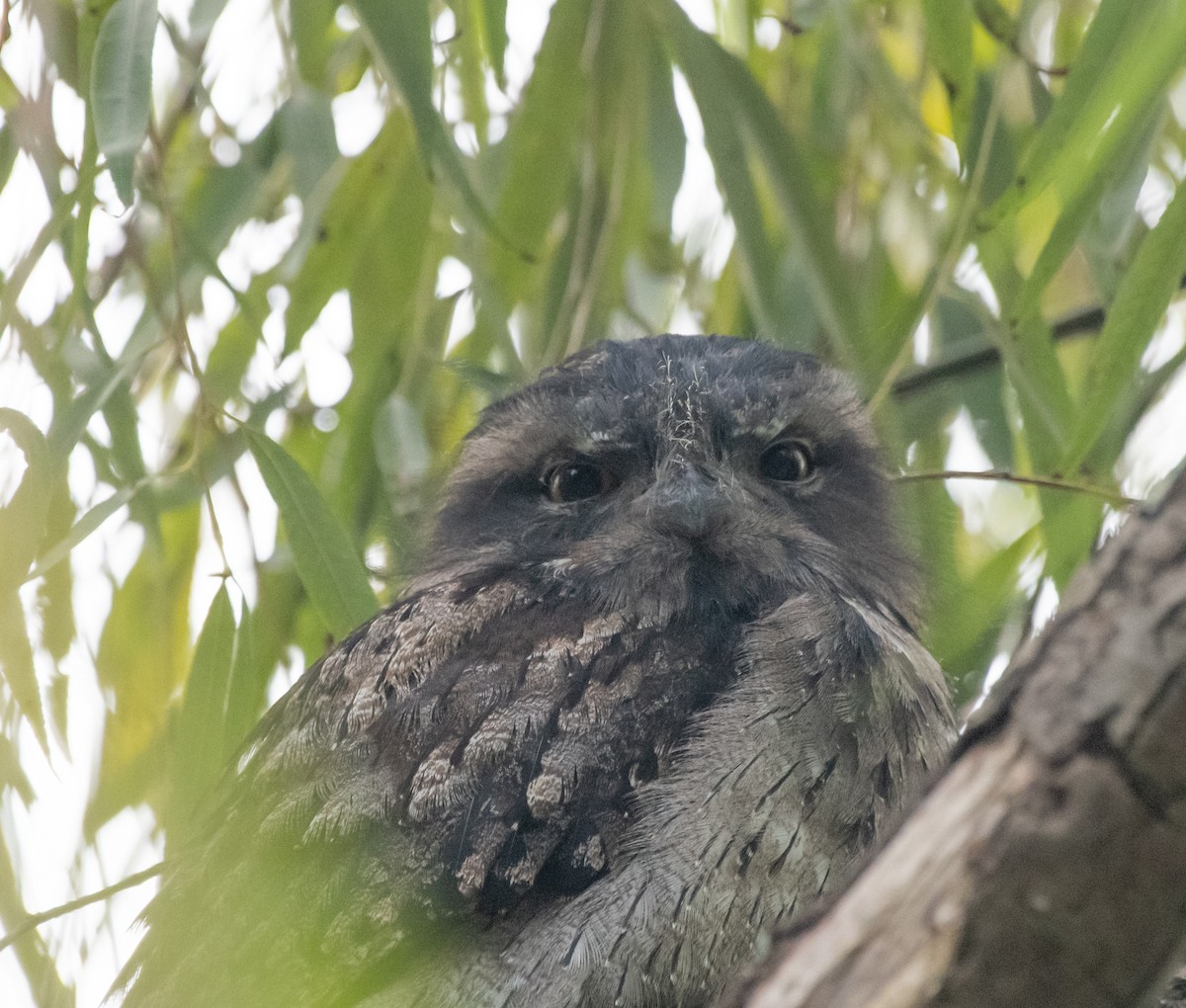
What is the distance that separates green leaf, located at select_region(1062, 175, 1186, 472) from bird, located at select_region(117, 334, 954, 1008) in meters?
0.50

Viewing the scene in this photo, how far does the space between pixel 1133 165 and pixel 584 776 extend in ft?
4.54

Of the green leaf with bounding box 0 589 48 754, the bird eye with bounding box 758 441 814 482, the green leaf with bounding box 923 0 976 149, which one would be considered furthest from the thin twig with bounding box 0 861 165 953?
the green leaf with bounding box 923 0 976 149

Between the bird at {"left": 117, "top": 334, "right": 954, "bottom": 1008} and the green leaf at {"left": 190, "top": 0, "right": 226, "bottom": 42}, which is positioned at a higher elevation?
the green leaf at {"left": 190, "top": 0, "right": 226, "bottom": 42}

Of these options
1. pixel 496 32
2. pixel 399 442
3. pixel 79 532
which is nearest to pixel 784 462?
pixel 399 442

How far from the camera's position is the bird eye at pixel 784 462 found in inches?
108

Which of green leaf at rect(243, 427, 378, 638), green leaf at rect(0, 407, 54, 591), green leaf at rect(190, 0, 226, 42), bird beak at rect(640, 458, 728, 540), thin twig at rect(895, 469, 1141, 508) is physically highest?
green leaf at rect(190, 0, 226, 42)

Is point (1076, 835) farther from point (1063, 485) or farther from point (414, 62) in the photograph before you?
point (414, 62)

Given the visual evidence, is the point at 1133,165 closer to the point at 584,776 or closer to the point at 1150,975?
the point at 584,776

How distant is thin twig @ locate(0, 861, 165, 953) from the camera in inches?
84.2

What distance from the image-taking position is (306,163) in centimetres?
267

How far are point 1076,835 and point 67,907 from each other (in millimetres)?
1620

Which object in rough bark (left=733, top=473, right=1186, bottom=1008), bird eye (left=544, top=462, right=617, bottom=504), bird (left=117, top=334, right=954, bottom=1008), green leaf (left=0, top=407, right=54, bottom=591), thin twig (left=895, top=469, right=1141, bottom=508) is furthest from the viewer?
bird eye (left=544, top=462, right=617, bottom=504)

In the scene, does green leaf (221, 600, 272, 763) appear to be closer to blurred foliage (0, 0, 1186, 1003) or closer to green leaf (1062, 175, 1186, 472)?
blurred foliage (0, 0, 1186, 1003)

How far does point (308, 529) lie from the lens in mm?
2371
